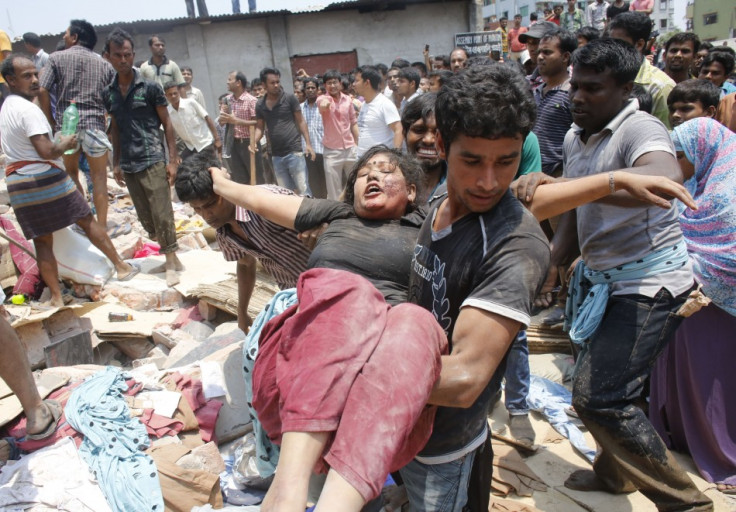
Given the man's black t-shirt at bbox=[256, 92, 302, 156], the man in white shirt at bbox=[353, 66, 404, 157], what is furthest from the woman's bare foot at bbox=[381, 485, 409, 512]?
the man's black t-shirt at bbox=[256, 92, 302, 156]

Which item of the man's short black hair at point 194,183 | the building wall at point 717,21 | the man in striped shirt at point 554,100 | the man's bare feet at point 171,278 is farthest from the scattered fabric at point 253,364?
the building wall at point 717,21

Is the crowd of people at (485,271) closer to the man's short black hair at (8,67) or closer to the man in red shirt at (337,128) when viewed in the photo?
the man's short black hair at (8,67)

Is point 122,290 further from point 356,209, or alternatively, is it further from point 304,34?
point 304,34

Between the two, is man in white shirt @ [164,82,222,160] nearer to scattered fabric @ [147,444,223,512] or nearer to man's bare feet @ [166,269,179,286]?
man's bare feet @ [166,269,179,286]

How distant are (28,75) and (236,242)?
316 centimetres

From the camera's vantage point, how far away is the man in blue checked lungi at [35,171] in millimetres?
4773

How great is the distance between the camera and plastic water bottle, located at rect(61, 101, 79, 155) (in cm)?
530

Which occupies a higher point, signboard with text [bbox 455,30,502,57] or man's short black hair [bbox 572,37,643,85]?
signboard with text [bbox 455,30,502,57]

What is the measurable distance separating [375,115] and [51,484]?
5001 millimetres

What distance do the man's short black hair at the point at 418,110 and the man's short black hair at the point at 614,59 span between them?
0.83 metres

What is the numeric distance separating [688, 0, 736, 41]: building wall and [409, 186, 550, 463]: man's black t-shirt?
45.4m

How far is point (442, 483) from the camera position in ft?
5.65

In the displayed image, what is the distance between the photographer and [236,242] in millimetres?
3195

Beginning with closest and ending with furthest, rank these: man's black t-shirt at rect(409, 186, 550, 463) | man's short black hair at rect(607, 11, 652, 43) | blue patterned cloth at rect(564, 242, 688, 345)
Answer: man's black t-shirt at rect(409, 186, 550, 463), blue patterned cloth at rect(564, 242, 688, 345), man's short black hair at rect(607, 11, 652, 43)
